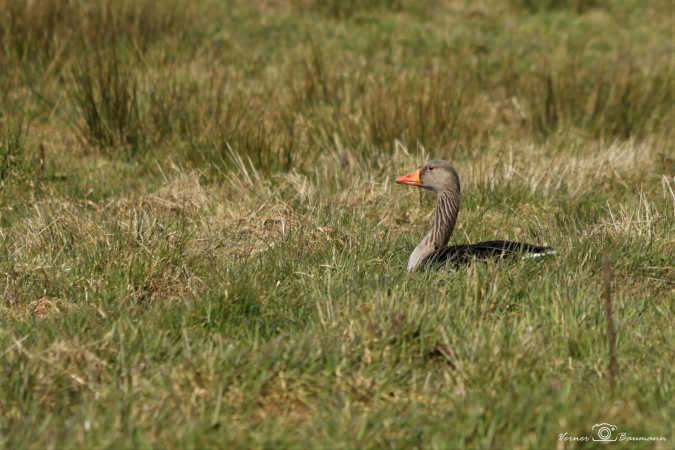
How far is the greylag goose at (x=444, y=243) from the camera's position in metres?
3.61

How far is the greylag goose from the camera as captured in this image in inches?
142

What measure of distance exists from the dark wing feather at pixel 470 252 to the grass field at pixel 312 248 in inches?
5.4

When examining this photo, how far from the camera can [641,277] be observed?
3.55 meters

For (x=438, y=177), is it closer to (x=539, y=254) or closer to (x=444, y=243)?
(x=444, y=243)

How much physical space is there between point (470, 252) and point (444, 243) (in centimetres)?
34

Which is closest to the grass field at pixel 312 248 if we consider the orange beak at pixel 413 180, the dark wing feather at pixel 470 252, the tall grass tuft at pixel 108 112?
the tall grass tuft at pixel 108 112

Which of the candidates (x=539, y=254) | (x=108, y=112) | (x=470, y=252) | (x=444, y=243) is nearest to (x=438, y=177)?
(x=444, y=243)

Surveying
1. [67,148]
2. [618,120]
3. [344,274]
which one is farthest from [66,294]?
[618,120]

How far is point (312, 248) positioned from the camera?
A: 4012 mm

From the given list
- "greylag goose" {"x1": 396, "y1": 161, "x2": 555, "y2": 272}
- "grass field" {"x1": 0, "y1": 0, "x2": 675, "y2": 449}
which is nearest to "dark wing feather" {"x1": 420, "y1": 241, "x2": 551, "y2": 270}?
"greylag goose" {"x1": 396, "y1": 161, "x2": 555, "y2": 272}

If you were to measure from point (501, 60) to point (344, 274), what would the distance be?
21.8 ft

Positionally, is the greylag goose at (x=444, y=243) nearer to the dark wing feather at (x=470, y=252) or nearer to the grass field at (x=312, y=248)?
the dark wing feather at (x=470, y=252)

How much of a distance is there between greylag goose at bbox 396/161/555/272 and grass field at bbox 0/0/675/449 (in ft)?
0.52

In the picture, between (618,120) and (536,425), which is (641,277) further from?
(618,120)
